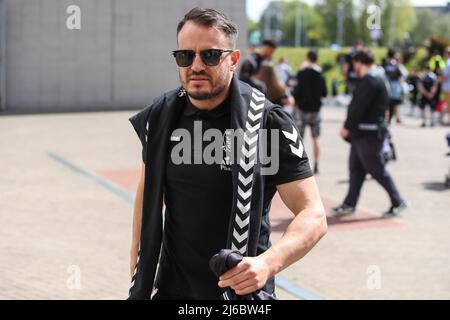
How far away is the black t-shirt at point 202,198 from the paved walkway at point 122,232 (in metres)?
3.01

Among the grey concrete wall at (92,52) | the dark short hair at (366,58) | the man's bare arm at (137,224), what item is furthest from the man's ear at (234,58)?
the grey concrete wall at (92,52)

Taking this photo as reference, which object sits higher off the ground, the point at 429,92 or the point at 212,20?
the point at 212,20

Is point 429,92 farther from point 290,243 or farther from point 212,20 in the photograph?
point 290,243

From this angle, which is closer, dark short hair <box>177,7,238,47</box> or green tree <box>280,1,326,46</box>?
dark short hair <box>177,7,238,47</box>

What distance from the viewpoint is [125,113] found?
76.1 feet

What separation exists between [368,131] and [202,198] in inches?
245

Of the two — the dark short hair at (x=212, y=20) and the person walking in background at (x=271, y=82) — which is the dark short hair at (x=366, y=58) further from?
the dark short hair at (x=212, y=20)

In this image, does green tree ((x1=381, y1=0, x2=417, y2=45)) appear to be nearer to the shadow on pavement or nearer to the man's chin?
the shadow on pavement

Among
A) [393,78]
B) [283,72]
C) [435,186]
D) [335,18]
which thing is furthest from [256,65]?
[335,18]

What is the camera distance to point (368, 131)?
8820 mm

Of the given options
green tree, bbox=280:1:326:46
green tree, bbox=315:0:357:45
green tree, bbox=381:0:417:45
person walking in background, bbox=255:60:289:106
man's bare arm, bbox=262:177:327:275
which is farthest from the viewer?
green tree, bbox=280:1:326:46

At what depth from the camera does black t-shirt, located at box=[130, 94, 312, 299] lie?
284cm

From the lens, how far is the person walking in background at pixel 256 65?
1011cm

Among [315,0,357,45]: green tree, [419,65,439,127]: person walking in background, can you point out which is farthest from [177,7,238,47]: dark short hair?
[315,0,357,45]: green tree
